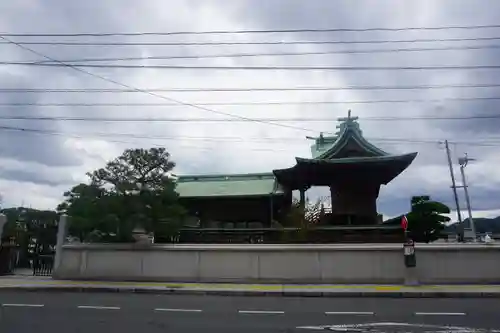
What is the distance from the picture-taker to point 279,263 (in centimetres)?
1611

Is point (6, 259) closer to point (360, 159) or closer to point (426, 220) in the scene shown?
point (360, 159)

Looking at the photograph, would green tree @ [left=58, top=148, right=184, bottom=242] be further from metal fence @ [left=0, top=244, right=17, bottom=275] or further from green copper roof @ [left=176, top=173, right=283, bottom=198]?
green copper roof @ [left=176, top=173, right=283, bottom=198]

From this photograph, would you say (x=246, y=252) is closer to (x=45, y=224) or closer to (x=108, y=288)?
(x=108, y=288)

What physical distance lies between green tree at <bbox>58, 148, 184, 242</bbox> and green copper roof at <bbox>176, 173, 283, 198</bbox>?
670 cm

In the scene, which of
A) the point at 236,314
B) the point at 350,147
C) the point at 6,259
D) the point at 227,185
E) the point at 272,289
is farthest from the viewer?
the point at 227,185

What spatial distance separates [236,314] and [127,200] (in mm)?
8859

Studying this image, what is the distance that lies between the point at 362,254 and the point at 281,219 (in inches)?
332

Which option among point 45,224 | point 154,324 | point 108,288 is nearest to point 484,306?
point 154,324

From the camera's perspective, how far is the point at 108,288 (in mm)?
14375

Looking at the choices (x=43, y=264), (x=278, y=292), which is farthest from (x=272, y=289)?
(x=43, y=264)

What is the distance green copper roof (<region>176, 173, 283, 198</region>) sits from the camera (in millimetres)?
24388

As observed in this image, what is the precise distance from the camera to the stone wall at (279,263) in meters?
15.4

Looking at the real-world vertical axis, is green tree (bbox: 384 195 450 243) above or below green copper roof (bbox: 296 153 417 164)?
below

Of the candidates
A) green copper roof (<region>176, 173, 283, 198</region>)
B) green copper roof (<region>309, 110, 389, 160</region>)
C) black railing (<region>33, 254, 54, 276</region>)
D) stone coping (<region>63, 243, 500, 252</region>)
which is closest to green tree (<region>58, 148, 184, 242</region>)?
stone coping (<region>63, 243, 500, 252</region>)
